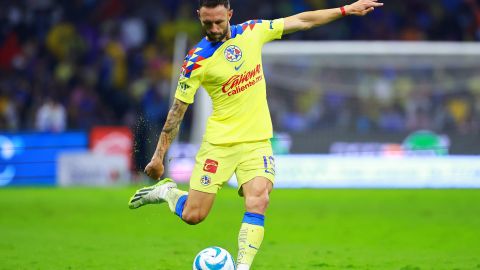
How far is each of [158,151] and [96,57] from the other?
59.6ft

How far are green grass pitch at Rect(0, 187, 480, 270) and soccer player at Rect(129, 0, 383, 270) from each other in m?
1.37

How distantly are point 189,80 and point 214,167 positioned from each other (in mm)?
764

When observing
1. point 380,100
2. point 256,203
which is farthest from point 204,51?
point 380,100

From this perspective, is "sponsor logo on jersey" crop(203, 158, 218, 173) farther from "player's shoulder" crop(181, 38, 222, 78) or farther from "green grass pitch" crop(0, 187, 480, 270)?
"green grass pitch" crop(0, 187, 480, 270)

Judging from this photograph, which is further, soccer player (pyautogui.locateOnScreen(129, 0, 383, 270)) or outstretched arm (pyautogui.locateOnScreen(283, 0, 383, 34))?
outstretched arm (pyautogui.locateOnScreen(283, 0, 383, 34))

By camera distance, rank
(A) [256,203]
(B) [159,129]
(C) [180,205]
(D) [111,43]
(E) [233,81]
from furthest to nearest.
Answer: (D) [111,43] < (B) [159,129] < (C) [180,205] < (E) [233,81] < (A) [256,203]

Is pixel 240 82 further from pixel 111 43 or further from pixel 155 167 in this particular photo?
pixel 111 43

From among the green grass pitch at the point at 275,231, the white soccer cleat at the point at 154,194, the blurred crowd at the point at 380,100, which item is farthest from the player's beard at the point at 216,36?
the blurred crowd at the point at 380,100

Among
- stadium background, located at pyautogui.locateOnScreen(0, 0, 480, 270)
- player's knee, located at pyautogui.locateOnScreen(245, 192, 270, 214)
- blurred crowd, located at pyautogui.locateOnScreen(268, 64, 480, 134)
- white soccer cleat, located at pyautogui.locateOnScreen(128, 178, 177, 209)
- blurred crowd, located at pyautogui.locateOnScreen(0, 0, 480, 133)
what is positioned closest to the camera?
player's knee, located at pyautogui.locateOnScreen(245, 192, 270, 214)

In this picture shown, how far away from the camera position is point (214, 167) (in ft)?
27.0

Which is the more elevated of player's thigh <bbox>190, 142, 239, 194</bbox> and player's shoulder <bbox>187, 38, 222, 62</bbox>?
player's shoulder <bbox>187, 38, 222, 62</bbox>

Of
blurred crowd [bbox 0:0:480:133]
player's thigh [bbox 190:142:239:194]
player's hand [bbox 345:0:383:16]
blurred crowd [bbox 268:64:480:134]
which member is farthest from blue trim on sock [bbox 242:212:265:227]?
blurred crowd [bbox 0:0:480:133]

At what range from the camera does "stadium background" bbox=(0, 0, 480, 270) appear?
1151cm

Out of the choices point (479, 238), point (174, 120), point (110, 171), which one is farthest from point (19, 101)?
point (174, 120)
